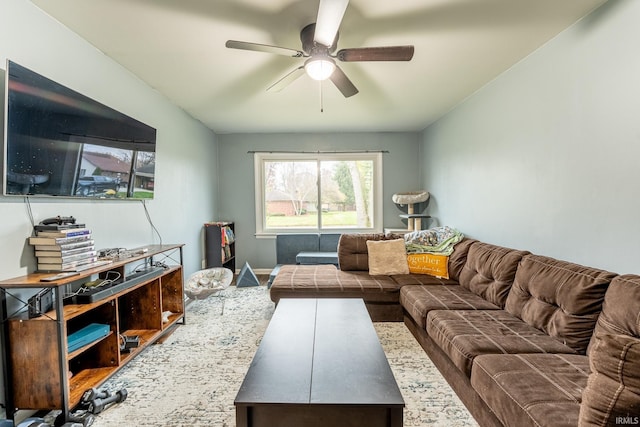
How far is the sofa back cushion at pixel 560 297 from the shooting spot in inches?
65.3

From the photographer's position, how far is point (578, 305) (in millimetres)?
1698

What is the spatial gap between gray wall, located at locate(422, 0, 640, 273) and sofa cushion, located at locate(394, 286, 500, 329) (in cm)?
65

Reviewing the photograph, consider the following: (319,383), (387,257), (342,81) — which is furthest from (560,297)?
(342,81)

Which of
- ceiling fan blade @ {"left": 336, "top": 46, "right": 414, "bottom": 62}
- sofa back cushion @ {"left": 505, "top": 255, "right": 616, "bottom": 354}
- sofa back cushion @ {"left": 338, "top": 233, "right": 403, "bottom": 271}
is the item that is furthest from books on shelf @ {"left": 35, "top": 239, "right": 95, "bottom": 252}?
sofa back cushion @ {"left": 505, "top": 255, "right": 616, "bottom": 354}

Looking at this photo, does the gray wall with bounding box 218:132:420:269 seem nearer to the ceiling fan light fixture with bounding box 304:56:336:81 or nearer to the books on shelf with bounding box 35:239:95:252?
the ceiling fan light fixture with bounding box 304:56:336:81

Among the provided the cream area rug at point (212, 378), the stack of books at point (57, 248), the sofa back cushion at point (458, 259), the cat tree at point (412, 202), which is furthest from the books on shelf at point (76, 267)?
the cat tree at point (412, 202)

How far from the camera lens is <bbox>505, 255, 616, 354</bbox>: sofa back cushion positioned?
65.3 inches

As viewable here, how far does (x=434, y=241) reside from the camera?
11.4 feet

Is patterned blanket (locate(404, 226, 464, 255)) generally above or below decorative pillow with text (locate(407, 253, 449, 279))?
above

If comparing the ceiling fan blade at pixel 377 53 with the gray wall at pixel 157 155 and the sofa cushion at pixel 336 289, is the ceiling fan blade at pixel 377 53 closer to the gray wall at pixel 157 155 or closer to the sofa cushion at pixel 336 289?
the gray wall at pixel 157 155

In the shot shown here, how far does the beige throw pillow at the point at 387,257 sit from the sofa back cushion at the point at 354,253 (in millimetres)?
120

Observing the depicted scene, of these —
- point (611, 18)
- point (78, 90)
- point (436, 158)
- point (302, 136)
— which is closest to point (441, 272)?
point (436, 158)

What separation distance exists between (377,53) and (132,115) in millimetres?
2293

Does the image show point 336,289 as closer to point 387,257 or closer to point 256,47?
point 387,257
